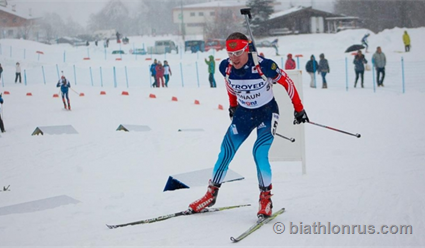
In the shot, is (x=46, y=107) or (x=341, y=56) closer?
(x=46, y=107)

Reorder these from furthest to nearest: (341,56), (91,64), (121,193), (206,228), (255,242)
A: (91,64) < (341,56) < (121,193) < (206,228) < (255,242)

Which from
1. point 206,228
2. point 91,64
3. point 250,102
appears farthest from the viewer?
point 91,64

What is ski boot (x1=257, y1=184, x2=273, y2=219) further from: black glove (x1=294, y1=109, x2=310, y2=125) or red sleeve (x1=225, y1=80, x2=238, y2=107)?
red sleeve (x1=225, y1=80, x2=238, y2=107)

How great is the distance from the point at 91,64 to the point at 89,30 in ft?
188

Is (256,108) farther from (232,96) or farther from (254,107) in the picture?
(232,96)

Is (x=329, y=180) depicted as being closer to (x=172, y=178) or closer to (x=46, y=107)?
(x=172, y=178)

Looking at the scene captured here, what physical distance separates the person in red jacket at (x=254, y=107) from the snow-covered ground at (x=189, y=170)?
351 millimetres

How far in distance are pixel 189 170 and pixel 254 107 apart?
3.57m

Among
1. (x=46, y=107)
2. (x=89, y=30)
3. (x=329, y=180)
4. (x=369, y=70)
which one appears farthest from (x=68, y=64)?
(x=89, y=30)

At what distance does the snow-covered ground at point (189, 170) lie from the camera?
185 inches

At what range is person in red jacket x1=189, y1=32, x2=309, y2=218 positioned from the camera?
5.02 m

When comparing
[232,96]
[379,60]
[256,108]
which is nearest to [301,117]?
[256,108]

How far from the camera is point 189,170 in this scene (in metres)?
8.55

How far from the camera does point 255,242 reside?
14.2 ft
